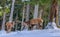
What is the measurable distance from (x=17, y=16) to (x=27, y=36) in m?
7.63

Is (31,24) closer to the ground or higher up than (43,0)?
closer to the ground

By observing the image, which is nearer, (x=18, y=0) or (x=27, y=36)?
(x=27, y=36)

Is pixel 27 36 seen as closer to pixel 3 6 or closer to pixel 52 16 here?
pixel 52 16

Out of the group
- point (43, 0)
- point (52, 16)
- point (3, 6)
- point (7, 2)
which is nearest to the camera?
point (52, 16)

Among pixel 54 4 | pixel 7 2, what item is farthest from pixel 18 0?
pixel 54 4

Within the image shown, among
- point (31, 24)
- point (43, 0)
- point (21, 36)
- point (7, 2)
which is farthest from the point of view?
point (7, 2)

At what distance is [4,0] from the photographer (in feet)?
22.0

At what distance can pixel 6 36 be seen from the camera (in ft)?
3.95

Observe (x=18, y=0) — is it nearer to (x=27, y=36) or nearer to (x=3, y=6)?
(x=3, y=6)

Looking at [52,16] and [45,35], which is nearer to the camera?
[45,35]

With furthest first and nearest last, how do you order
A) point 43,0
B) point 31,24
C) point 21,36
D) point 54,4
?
point 43,0
point 31,24
point 54,4
point 21,36

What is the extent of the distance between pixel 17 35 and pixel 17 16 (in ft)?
24.9

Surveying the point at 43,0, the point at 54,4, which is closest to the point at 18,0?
the point at 43,0

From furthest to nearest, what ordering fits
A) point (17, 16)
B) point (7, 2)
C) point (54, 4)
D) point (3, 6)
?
point (17, 16), point (7, 2), point (3, 6), point (54, 4)
